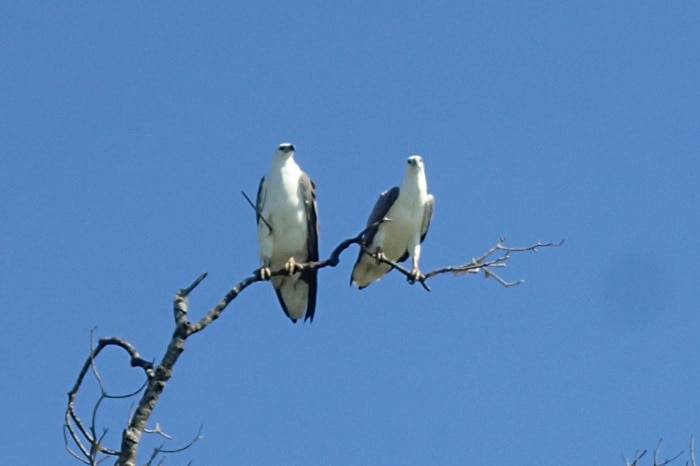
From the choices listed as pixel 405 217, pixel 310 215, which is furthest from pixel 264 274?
pixel 405 217

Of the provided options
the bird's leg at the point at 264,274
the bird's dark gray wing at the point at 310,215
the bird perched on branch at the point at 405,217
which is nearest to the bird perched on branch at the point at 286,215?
the bird's dark gray wing at the point at 310,215

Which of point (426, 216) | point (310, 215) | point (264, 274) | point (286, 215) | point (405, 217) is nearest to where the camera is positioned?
point (264, 274)

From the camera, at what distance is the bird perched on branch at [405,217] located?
45.0 ft

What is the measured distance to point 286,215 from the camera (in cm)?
1273

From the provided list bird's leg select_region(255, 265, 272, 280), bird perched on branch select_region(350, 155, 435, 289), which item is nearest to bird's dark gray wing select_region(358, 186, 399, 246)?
bird perched on branch select_region(350, 155, 435, 289)

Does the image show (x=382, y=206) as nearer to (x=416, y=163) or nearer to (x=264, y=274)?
(x=416, y=163)

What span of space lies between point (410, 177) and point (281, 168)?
5.29ft

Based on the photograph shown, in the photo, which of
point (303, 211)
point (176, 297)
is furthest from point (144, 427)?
point (303, 211)

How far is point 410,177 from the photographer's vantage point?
13828 mm

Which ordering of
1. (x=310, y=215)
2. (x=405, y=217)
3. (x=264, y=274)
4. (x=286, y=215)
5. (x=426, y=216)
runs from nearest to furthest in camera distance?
(x=264, y=274) → (x=286, y=215) → (x=310, y=215) → (x=405, y=217) → (x=426, y=216)

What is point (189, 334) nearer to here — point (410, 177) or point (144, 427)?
Answer: point (144, 427)

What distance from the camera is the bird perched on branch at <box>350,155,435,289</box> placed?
13.7 m

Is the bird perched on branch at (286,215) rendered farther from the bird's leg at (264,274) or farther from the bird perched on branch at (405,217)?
the bird perched on branch at (405,217)

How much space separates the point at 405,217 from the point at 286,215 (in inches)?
61.3
